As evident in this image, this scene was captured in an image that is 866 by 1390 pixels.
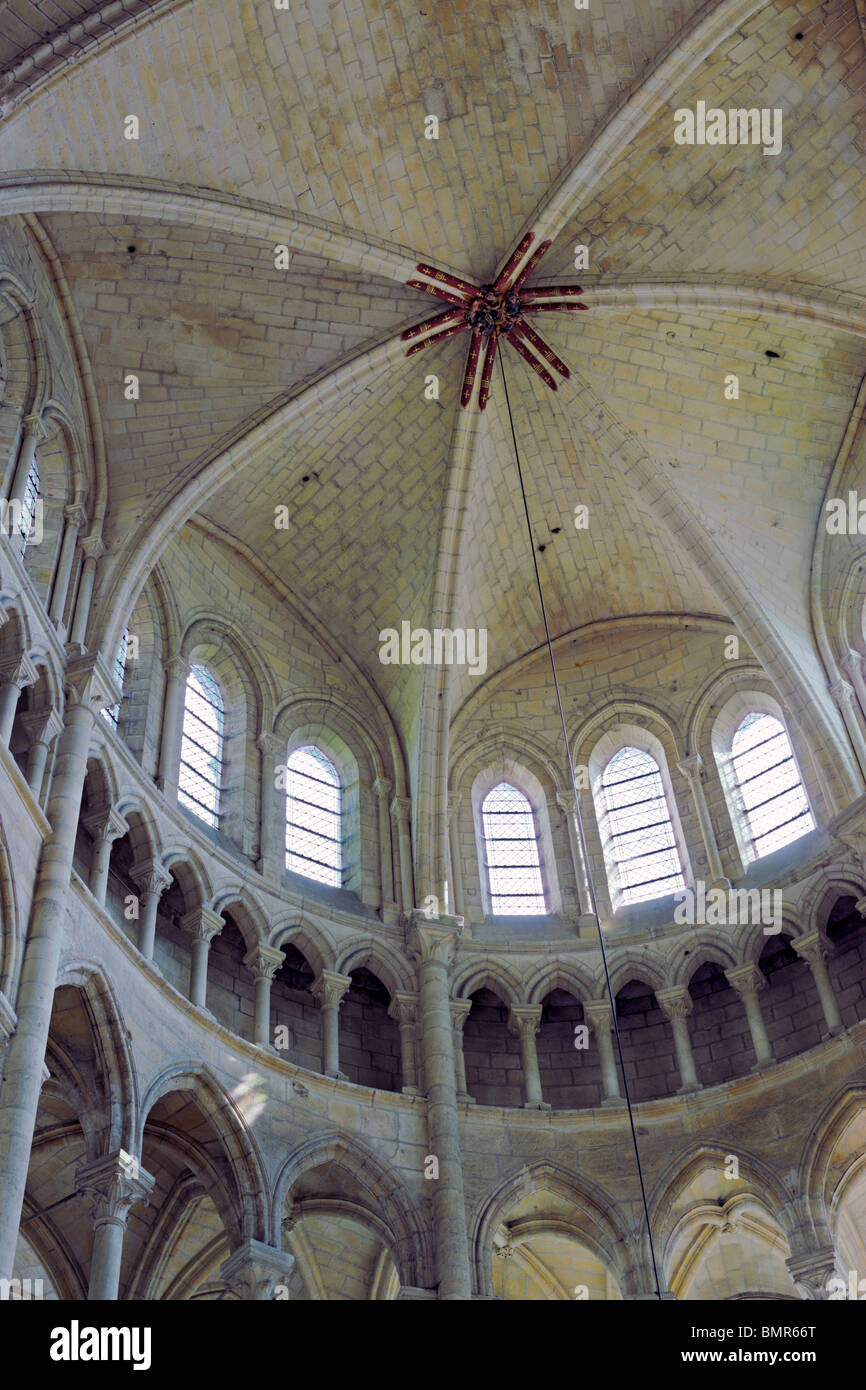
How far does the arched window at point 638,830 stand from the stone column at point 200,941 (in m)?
5.84

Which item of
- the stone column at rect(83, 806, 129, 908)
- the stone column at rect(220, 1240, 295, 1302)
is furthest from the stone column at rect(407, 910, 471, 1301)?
the stone column at rect(83, 806, 129, 908)

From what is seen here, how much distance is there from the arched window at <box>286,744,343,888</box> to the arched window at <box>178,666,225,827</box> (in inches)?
43.6

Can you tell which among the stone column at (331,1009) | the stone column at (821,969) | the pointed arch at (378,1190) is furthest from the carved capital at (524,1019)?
the stone column at (821,969)

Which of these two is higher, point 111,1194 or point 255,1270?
point 111,1194

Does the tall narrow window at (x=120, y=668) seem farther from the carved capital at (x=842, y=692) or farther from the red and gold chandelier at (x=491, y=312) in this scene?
the carved capital at (x=842, y=692)

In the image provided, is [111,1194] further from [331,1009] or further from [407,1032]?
[407,1032]

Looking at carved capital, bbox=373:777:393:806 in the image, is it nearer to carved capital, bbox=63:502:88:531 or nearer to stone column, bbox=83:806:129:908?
stone column, bbox=83:806:129:908

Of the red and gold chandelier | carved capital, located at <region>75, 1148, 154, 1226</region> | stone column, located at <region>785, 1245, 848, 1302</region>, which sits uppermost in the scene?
the red and gold chandelier

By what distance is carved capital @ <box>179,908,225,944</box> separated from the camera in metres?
18.5

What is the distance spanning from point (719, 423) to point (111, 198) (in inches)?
344

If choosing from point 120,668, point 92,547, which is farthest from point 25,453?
point 120,668

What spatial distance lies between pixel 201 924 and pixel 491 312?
8839mm

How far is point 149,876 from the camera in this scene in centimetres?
1803

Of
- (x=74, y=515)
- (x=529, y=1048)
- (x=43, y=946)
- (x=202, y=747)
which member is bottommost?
(x=43, y=946)
